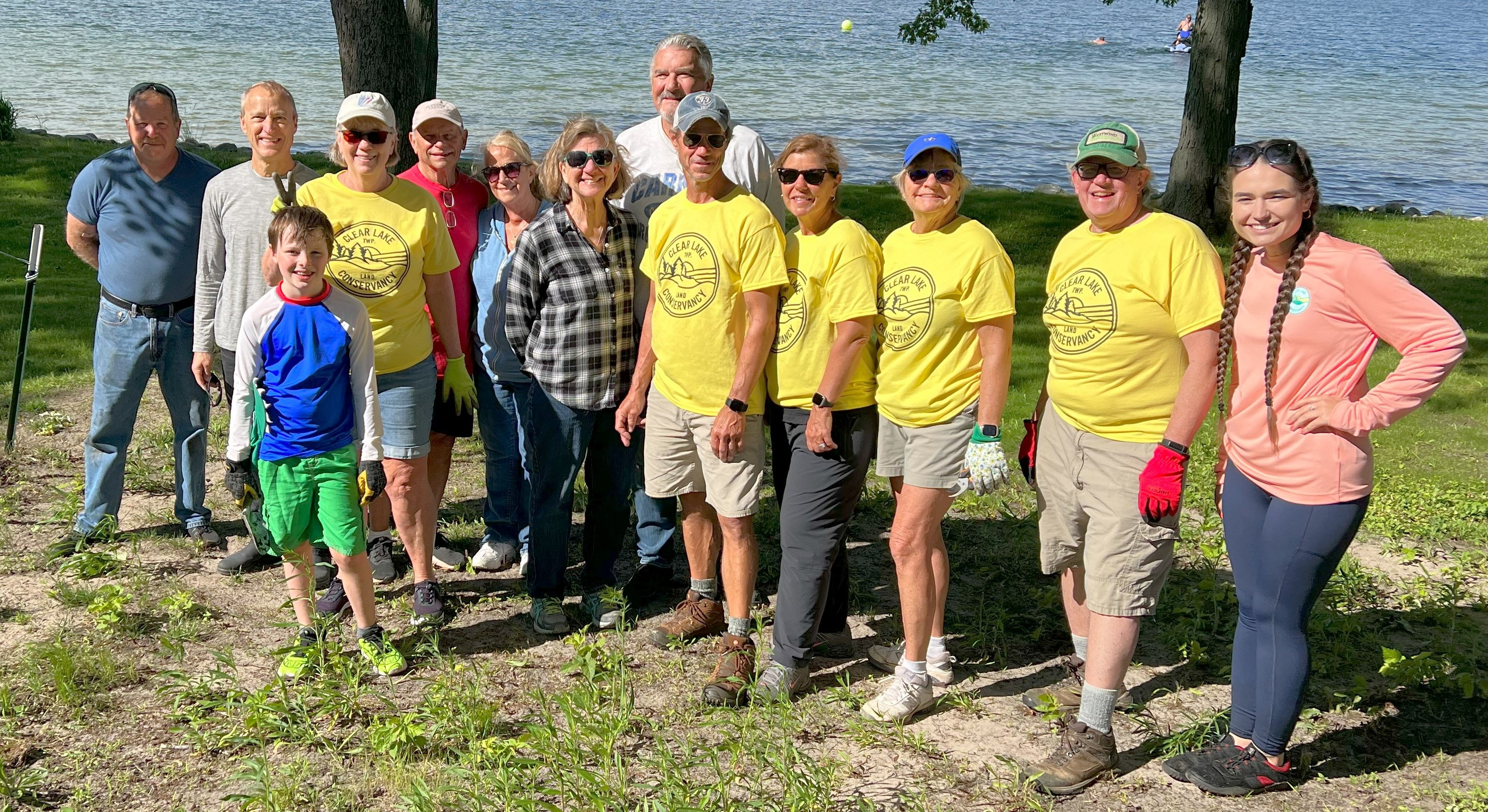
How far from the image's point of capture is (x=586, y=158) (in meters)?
4.64

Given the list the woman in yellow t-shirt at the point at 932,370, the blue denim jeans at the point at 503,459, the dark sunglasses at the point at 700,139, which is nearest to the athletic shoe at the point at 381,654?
the blue denim jeans at the point at 503,459

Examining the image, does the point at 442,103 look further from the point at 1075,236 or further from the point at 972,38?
the point at 972,38

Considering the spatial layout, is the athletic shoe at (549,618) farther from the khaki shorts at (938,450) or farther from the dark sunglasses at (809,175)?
the dark sunglasses at (809,175)

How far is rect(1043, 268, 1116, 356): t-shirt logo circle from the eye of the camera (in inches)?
152

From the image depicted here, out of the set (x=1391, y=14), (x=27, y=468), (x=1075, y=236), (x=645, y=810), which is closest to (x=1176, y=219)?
(x=1075, y=236)

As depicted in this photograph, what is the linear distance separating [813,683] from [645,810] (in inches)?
47.3

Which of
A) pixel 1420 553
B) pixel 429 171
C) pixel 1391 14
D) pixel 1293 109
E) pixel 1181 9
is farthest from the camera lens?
pixel 1391 14

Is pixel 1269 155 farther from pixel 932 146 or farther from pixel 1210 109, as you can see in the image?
pixel 1210 109

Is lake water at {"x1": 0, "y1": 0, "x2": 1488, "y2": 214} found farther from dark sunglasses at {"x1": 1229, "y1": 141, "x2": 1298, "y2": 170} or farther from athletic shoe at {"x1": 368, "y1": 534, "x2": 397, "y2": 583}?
dark sunglasses at {"x1": 1229, "y1": 141, "x2": 1298, "y2": 170}

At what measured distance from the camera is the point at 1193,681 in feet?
15.8

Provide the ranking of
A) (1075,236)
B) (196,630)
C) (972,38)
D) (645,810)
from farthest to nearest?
(972,38), (196,630), (1075,236), (645,810)

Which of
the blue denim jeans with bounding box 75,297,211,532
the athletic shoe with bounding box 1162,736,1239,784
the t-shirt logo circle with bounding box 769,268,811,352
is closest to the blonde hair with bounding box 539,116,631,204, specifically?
the t-shirt logo circle with bounding box 769,268,811,352

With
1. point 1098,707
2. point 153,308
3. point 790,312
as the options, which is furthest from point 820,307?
point 153,308

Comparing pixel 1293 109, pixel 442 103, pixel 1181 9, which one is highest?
pixel 1181 9
